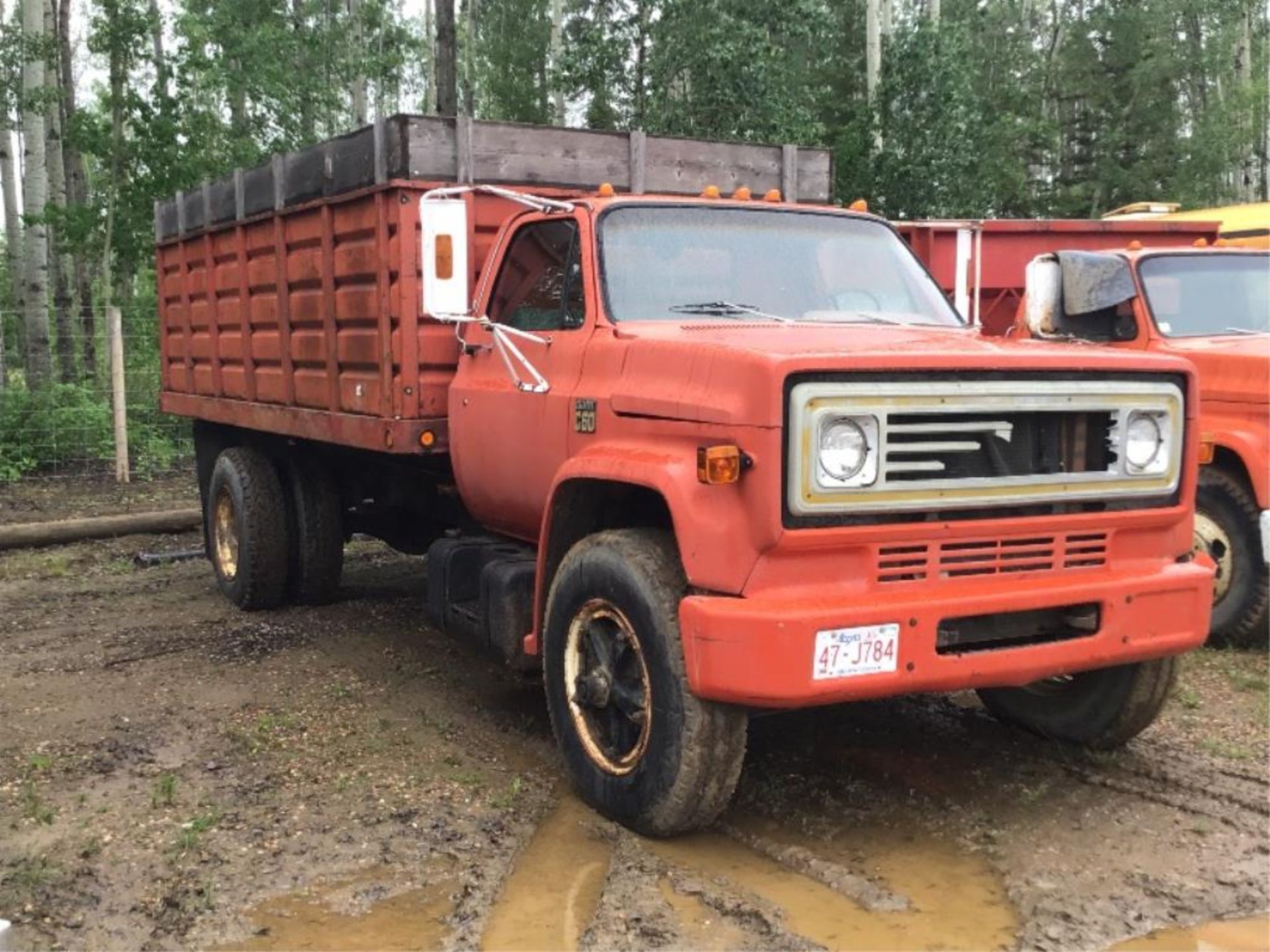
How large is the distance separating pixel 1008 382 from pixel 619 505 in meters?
1.48

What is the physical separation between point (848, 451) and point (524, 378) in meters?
1.76

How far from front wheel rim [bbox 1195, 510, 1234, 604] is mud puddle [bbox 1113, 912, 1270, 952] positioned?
10.8 ft

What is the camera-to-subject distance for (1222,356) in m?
6.62

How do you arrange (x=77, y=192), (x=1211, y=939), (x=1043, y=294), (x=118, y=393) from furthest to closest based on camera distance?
(x=77, y=192) < (x=118, y=393) < (x=1043, y=294) < (x=1211, y=939)

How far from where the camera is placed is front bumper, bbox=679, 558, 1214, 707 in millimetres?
3645

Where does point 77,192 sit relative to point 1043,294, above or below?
above

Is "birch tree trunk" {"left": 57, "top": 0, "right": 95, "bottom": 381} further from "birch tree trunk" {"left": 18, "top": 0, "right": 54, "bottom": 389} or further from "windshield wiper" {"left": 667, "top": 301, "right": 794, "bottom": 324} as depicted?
"windshield wiper" {"left": 667, "top": 301, "right": 794, "bottom": 324}

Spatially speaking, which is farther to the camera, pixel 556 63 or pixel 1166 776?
pixel 556 63

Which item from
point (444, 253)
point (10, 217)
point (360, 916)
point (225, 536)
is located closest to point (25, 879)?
point (360, 916)

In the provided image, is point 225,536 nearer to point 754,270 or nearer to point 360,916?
point 754,270

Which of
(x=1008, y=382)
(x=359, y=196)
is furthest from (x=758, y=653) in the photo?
(x=359, y=196)

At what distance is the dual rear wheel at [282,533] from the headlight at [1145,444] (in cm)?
510

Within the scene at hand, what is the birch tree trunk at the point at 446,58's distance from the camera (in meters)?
20.6

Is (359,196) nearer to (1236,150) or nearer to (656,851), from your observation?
(656,851)
